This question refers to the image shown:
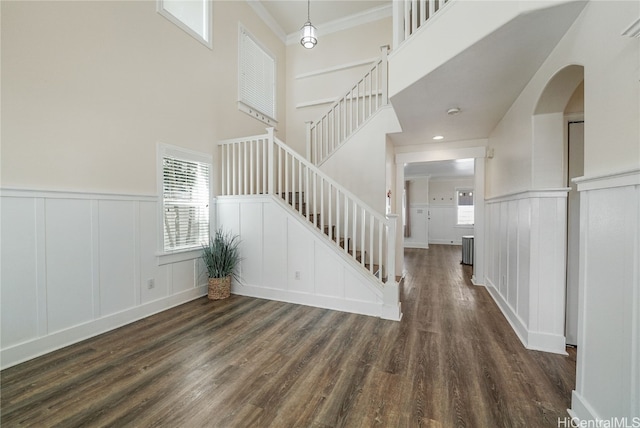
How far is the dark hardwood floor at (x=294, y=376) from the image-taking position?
1.54 m

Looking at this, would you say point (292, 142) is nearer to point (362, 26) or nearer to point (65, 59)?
point (362, 26)

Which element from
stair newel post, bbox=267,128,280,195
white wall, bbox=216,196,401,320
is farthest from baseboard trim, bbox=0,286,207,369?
stair newel post, bbox=267,128,280,195

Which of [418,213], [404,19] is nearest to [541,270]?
[404,19]

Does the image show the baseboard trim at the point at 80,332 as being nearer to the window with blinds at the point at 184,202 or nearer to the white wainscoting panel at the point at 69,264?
the white wainscoting panel at the point at 69,264

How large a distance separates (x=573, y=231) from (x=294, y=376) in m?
2.86

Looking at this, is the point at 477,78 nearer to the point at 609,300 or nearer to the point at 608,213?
the point at 608,213

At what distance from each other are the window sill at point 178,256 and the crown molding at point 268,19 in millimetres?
4480

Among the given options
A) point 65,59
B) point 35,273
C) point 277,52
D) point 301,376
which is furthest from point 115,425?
point 277,52

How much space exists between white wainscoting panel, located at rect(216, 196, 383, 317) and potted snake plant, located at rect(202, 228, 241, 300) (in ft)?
0.62

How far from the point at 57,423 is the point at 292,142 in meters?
5.20

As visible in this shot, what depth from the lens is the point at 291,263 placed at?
344cm

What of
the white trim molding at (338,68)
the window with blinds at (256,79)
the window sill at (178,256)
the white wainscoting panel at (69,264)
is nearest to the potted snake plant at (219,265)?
the window sill at (178,256)

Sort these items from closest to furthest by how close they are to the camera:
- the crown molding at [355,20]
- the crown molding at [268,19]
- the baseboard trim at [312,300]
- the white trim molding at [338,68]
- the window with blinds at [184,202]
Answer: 1. the baseboard trim at [312,300]
2. the window with blinds at [184,202]
3. the crown molding at [268,19]
4. the crown molding at [355,20]
5. the white trim molding at [338,68]

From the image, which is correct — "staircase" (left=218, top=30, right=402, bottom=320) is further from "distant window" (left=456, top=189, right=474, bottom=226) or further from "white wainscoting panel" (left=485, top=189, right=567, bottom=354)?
"distant window" (left=456, top=189, right=474, bottom=226)
